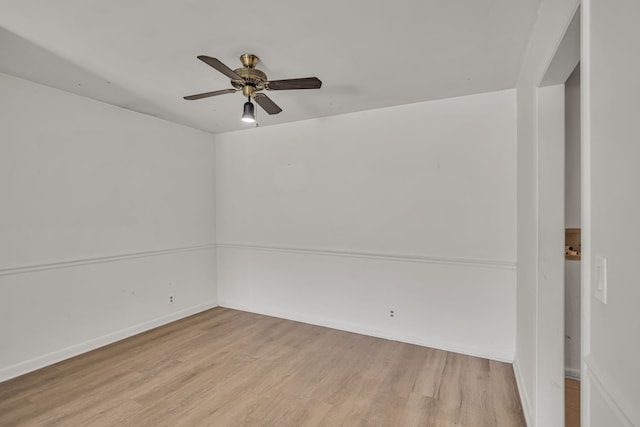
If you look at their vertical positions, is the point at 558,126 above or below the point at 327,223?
above

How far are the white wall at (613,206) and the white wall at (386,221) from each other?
2.08 m

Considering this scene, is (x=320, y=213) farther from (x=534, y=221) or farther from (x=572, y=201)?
(x=572, y=201)

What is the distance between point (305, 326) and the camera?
373cm

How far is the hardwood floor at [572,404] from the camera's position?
6.66 feet

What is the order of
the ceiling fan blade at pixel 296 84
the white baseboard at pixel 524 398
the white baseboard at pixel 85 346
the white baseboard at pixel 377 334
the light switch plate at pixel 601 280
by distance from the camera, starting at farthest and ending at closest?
the white baseboard at pixel 377 334 → the white baseboard at pixel 85 346 → the ceiling fan blade at pixel 296 84 → the white baseboard at pixel 524 398 → the light switch plate at pixel 601 280

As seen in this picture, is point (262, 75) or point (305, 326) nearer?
point (262, 75)

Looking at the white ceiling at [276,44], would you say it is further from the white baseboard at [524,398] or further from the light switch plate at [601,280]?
the white baseboard at [524,398]

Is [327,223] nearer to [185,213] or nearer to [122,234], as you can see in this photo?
[185,213]

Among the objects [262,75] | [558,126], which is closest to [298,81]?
[262,75]

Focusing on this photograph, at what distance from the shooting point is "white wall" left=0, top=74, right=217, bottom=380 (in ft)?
8.69

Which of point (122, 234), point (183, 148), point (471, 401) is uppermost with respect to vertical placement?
point (183, 148)

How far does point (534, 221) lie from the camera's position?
193cm

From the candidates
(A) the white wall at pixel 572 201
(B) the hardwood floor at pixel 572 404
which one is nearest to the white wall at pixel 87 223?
(B) the hardwood floor at pixel 572 404

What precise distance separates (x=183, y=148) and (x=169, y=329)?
2.22 m
